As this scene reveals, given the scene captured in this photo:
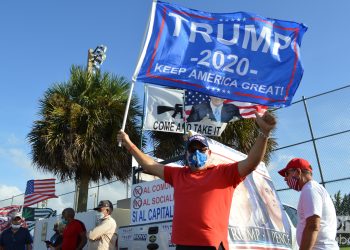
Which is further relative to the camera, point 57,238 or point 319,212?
point 57,238

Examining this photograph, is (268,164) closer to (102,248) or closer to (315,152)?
(315,152)

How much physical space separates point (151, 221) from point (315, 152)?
266 inches

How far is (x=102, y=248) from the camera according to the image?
19.8 feet

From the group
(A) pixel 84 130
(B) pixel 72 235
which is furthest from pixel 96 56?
(B) pixel 72 235

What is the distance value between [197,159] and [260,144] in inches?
23.3

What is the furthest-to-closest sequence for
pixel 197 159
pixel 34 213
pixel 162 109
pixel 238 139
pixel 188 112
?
pixel 34 213, pixel 238 139, pixel 162 109, pixel 188 112, pixel 197 159

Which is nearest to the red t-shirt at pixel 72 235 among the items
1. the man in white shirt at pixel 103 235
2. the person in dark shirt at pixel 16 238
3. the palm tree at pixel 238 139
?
the man in white shirt at pixel 103 235

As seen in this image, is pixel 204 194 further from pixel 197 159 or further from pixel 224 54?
pixel 224 54

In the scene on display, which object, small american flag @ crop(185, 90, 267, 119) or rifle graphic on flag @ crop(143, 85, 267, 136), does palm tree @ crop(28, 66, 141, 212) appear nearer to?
rifle graphic on flag @ crop(143, 85, 267, 136)

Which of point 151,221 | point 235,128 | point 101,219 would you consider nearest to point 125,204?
point 101,219

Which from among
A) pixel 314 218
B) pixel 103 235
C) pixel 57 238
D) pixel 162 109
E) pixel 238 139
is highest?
pixel 238 139

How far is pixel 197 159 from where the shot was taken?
333cm

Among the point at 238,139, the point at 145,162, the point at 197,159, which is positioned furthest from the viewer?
the point at 238,139

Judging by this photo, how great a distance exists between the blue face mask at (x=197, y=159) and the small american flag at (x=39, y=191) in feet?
54.4
